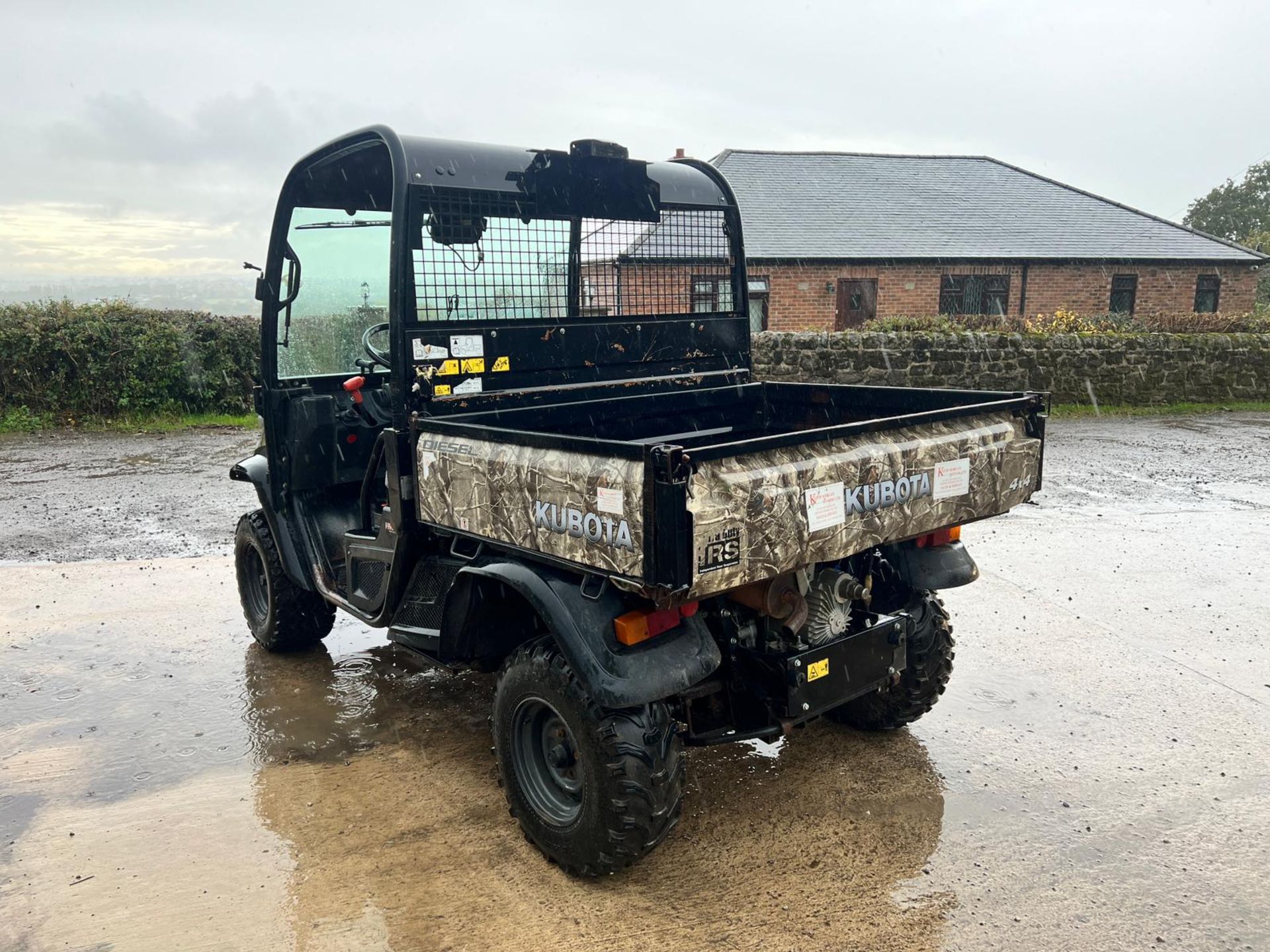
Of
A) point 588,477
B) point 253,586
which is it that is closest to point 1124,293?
point 253,586

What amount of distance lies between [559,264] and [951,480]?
2011mm

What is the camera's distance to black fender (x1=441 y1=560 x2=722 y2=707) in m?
2.78

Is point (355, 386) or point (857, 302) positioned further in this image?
point (857, 302)

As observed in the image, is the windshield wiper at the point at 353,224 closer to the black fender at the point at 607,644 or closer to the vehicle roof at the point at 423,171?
the vehicle roof at the point at 423,171

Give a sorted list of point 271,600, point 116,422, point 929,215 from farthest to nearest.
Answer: point 929,215 → point 116,422 → point 271,600

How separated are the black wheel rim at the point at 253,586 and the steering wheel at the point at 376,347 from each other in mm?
1357

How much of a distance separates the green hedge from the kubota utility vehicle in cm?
987

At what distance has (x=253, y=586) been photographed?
523 cm

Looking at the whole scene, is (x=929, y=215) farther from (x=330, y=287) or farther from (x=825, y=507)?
(x=825, y=507)

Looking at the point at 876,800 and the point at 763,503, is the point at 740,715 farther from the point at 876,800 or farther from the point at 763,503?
the point at 763,503

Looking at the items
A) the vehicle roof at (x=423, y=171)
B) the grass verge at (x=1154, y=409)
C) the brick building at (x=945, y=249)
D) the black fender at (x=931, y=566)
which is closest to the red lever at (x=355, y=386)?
the vehicle roof at (x=423, y=171)

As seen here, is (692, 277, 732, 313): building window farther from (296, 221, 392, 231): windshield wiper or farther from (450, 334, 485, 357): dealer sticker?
(296, 221, 392, 231): windshield wiper

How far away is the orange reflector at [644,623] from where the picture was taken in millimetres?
2842

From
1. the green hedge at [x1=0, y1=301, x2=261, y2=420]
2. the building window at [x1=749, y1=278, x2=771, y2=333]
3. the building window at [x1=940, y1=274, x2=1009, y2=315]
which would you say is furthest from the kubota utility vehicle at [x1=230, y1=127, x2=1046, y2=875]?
the building window at [x1=940, y1=274, x2=1009, y2=315]
